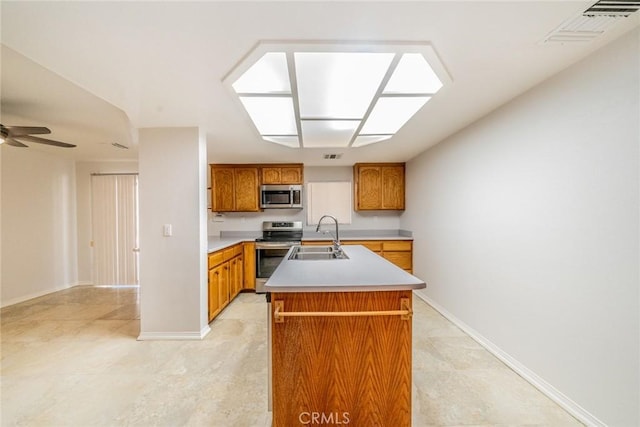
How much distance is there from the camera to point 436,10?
116 centimetres

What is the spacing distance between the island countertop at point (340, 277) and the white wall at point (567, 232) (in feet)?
3.61

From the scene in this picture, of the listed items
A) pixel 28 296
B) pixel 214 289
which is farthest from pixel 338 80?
pixel 28 296

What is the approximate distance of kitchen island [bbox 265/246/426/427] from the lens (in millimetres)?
1438

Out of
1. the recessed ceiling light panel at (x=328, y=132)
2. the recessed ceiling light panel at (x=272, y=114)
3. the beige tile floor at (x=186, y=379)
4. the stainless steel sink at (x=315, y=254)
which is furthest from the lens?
the recessed ceiling light panel at (x=328, y=132)

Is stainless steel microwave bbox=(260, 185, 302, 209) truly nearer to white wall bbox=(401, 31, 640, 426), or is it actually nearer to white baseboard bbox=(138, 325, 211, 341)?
white baseboard bbox=(138, 325, 211, 341)

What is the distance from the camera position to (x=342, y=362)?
145 centimetres

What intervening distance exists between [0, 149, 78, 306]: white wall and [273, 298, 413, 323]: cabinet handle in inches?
193

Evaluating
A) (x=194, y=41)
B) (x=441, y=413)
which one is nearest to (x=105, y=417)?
(x=441, y=413)

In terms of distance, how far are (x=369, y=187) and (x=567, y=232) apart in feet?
10.4

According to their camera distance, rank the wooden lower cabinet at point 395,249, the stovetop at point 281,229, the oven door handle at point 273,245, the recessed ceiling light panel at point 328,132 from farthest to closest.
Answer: the stovetop at point 281,229 → the wooden lower cabinet at point 395,249 → the oven door handle at point 273,245 → the recessed ceiling light panel at point 328,132

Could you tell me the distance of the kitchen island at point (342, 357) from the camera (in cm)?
144

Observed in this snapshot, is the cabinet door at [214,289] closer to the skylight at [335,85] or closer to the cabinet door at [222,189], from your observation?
the cabinet door at [222,189]

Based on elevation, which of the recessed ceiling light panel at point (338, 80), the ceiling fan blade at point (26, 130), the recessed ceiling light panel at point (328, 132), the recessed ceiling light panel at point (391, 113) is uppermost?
the recessed ceiling light panel at point (338, 80)

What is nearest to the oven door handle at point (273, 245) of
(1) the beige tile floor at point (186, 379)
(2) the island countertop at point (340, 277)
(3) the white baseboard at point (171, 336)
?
(1) the beige tile floor at point (186, 379)
